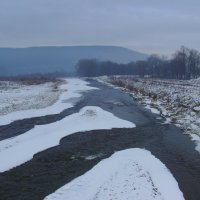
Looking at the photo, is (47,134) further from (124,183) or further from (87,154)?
(124,183)

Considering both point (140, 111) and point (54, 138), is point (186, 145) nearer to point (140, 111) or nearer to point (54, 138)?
point (54, 138)

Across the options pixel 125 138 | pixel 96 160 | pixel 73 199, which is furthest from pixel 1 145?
pixel 73 199

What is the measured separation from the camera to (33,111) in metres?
32.4

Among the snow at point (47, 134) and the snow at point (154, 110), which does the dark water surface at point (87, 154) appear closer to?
the snow at point (47, 134)

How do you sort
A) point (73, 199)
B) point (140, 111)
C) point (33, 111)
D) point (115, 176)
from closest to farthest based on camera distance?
point (73, 199) → point (115, 176) → point (33, 111) → point (140, 111)

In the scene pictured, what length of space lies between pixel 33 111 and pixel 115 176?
60.6 ft

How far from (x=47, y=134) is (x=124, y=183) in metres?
9.66

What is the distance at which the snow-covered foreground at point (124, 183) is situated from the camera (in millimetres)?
12883

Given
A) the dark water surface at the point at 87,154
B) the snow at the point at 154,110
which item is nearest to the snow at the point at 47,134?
the dark water surface at the point at 87,154

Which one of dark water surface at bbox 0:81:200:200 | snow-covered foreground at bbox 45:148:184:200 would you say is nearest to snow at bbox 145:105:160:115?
dark water surface at bbox 0:81:200:200

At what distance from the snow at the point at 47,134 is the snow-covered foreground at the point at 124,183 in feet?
11.5

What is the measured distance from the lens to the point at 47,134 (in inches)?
907

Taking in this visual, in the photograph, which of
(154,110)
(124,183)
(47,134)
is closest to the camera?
(124,183)

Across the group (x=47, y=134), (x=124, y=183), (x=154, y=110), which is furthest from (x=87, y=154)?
(x=154, y=110)
